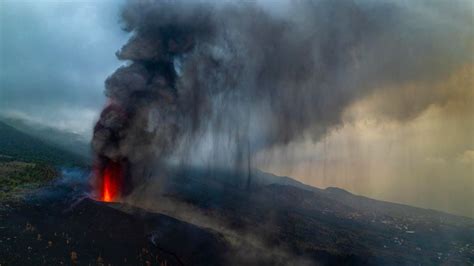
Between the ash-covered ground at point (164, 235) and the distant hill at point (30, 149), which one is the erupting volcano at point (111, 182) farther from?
the distant hill at point (30, 149)

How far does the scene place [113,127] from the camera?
64.8 meters

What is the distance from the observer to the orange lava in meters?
65.1

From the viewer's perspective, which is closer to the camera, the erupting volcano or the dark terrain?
the dark terrain

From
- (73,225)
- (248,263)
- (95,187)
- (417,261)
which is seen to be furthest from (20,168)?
(417,261)

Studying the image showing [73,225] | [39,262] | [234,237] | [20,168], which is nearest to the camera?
[39,262]

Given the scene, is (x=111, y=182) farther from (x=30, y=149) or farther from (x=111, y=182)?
(x=30, y=149)

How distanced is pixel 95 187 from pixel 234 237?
25171 millimetres

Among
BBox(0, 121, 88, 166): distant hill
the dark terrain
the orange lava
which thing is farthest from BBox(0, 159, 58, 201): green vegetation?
BBox(0, 121, 88, 166): distant hill

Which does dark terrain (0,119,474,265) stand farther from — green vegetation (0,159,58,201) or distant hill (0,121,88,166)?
distant hill (0,121,88,166)

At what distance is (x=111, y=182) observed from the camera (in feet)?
220

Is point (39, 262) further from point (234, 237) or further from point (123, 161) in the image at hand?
point (123, 161)

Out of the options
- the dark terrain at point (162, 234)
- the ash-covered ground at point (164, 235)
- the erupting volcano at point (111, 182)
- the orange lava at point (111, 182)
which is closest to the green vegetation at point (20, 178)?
the dark terrain at point (162, 234)

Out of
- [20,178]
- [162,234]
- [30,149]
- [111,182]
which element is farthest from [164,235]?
[30,149]

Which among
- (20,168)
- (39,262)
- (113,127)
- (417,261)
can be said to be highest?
(113,127)
